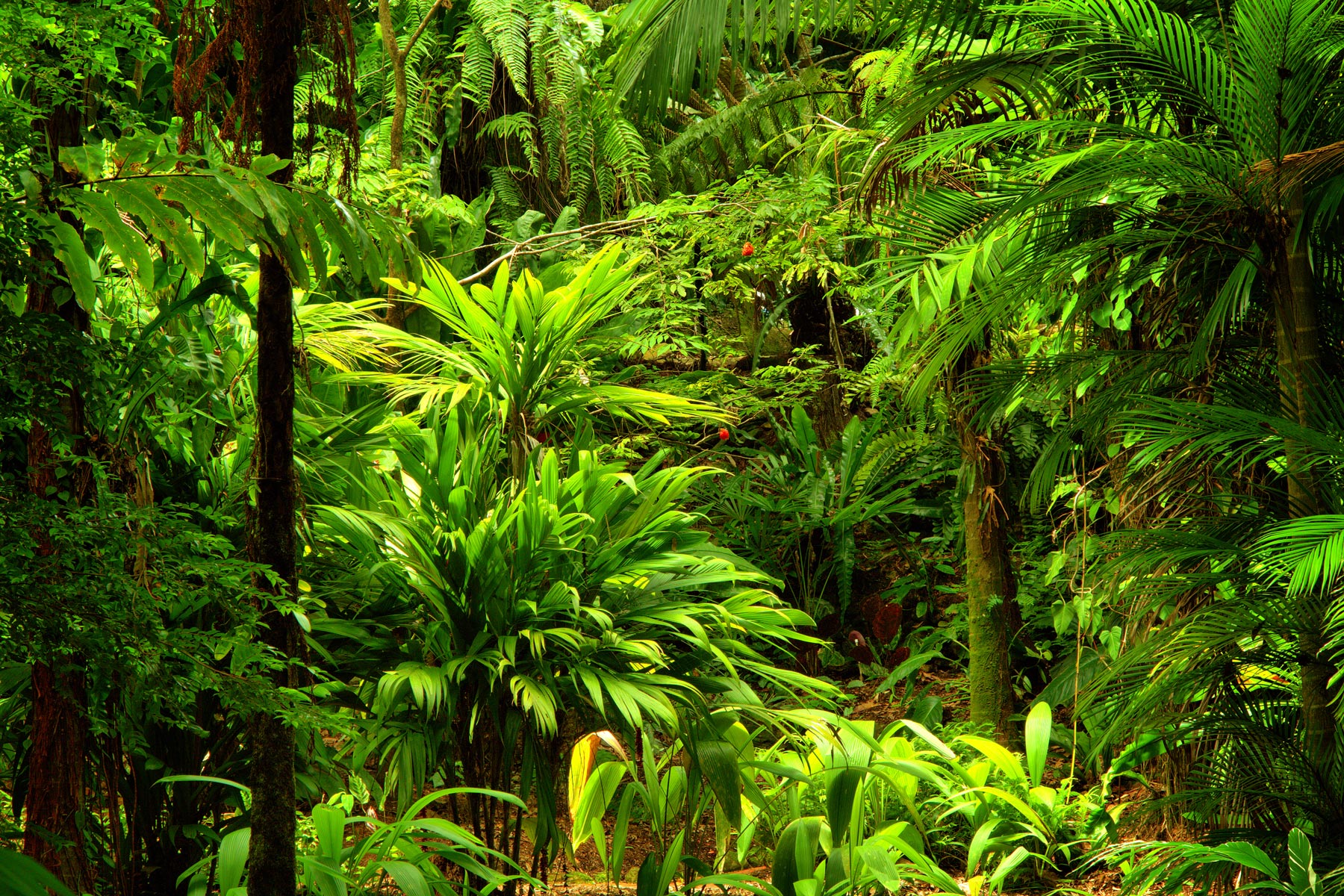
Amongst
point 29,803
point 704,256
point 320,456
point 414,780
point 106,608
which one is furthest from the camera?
point 704,256

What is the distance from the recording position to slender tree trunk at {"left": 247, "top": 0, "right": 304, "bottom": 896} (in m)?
1.48

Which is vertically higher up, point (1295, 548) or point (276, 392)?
point (276, 392)

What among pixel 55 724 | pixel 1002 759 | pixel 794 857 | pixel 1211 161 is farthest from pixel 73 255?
pixel 1002 759

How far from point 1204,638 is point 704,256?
3.29 metres

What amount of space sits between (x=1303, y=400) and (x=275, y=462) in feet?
5.45

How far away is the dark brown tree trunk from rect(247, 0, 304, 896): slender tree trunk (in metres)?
0.22

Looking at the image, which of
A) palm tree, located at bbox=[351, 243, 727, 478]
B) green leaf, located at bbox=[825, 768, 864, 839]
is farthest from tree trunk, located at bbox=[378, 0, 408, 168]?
green leaf, located at bbox=[825, 768, 864, 839]

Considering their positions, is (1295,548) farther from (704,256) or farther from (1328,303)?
(704,256)

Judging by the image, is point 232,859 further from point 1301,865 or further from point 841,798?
point 1301,865

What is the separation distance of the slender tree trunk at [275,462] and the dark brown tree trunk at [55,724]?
22cm

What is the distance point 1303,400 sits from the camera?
1.77m

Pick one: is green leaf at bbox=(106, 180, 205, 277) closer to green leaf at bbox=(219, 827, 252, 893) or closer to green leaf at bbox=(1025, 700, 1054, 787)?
green leaf at bbox=(219, 827, 252, 893)

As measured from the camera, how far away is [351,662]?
262 centimetres

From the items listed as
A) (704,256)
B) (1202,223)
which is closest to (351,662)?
(1202,223)
